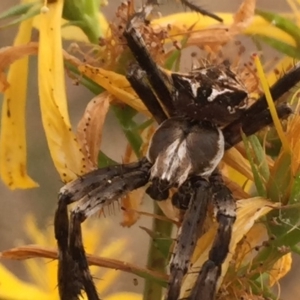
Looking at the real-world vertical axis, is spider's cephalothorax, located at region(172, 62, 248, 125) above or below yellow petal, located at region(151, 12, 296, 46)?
below

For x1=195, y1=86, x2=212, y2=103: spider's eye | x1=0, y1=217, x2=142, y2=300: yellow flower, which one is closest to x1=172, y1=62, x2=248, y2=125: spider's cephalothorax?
x1=195, y1=86, x2=212, y2=103: spider's eye

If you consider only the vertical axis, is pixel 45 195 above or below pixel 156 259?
above

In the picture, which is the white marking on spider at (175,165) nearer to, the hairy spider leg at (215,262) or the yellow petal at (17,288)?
the hairy spider leg at (215,262)

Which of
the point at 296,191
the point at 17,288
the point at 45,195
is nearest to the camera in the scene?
the point at 296,191

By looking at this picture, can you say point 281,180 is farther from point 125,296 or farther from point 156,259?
point 125,296

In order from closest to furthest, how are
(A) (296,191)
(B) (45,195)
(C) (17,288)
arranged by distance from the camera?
1. (A) (296,191)
2. (C) (17,288)
3. (B) (45,195)

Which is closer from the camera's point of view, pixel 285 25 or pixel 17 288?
pixel 285 25

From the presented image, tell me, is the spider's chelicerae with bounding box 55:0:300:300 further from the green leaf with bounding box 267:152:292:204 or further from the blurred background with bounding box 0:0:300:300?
the blurred background with bounding box 0:0:300:300

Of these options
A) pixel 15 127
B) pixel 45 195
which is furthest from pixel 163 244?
pixel 45 195
